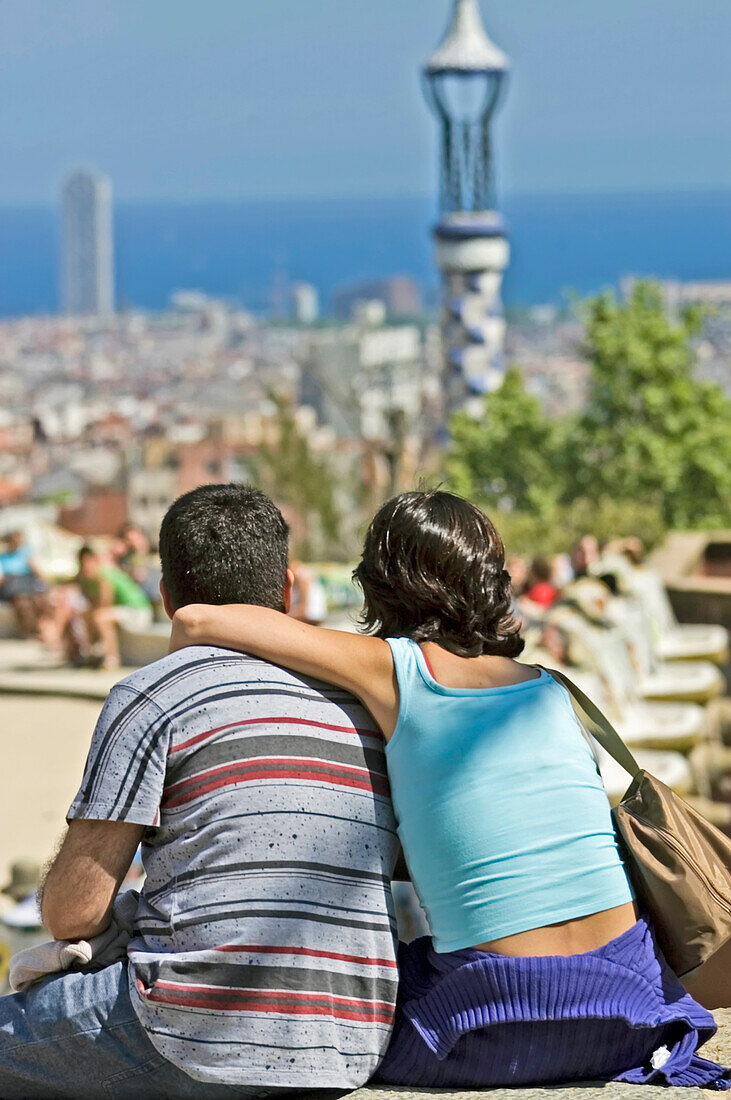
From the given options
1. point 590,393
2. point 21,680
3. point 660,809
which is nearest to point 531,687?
point 660,809

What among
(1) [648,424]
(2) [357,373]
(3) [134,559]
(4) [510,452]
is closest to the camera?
(3) [134,559]

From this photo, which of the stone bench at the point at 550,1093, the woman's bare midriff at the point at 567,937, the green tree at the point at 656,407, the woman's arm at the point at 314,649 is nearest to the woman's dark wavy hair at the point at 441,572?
the woman's arm at the point at 314,649

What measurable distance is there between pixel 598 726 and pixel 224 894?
62cm

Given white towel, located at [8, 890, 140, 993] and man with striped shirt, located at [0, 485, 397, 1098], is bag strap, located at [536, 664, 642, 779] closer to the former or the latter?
man with striped shirt, located at [0, 485, 397, 1098]

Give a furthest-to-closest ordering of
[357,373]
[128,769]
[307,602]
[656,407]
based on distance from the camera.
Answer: [357,373], [656,407], [307,602], [128,769]

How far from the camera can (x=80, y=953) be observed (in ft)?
6.99

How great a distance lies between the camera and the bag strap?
2.29m

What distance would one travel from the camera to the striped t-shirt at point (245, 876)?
6.71 feet

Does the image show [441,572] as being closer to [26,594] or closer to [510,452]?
[26,594]

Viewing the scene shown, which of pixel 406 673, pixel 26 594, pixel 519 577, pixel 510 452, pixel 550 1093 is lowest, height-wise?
pixel 26 594

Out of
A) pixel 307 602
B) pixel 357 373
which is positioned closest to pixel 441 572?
pixel 307 602

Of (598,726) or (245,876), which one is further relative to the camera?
(598,726)

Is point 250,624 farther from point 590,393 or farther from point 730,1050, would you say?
point 590,393

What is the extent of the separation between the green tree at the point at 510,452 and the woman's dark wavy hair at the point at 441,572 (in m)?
26.0
